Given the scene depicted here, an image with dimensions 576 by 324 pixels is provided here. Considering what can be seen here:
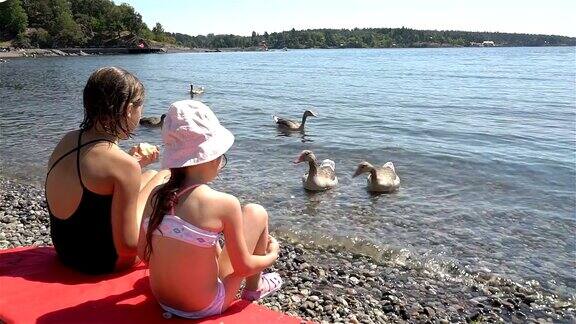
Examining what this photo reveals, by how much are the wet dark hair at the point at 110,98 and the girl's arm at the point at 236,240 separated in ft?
4.13

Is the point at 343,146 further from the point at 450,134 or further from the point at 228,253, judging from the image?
the point at 228,253

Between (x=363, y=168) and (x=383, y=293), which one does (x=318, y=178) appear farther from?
(x=383, y=293)

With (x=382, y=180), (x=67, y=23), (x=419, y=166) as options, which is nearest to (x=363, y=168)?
(x=382, y=180)

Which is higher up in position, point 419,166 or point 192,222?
point 192,222

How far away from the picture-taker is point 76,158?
13.6 feet

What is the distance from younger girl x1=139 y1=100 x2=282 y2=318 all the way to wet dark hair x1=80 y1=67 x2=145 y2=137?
2.31ft

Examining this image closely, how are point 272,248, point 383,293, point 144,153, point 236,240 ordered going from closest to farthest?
point 236,240
point 272,248
point 144,153
point 383,293

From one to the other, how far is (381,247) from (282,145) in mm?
8565

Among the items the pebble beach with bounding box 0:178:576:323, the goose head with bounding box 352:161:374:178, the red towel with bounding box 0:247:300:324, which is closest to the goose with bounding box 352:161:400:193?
the goose head with bounding box 352:161:374:178

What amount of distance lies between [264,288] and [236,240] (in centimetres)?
107

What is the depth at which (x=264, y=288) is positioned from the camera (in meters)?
4.57

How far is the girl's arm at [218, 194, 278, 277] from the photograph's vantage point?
Answer: 3.53m

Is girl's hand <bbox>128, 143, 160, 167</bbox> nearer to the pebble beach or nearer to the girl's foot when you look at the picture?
the girl's foot

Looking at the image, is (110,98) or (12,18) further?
(12,18)
